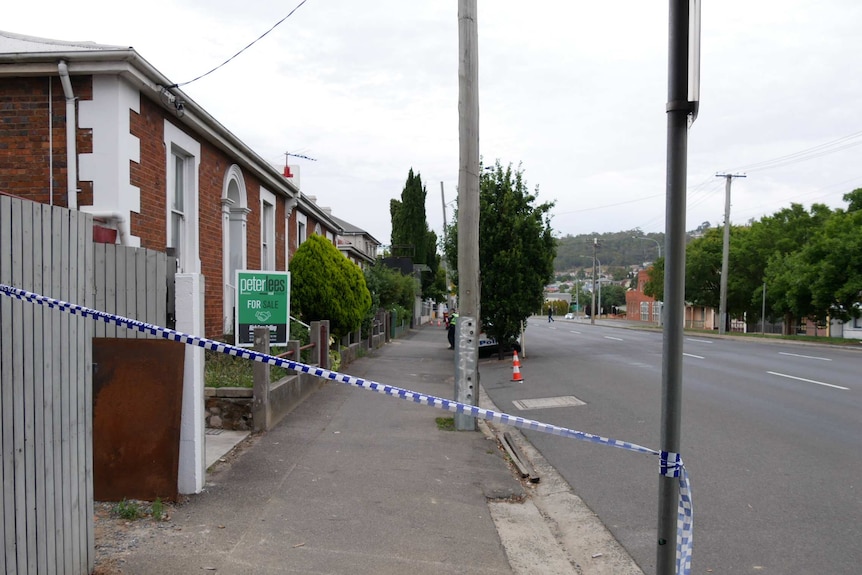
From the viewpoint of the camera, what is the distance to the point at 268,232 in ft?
55.1

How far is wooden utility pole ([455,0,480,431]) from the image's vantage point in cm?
975

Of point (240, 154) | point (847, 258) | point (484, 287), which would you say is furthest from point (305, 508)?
point (847, 258)

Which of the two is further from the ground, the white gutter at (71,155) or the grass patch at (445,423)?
the white gutter at (71,155)

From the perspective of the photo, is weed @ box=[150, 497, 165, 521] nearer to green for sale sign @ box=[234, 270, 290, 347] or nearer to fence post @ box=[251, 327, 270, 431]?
fence post @ box=[251, 327, 270, 431]

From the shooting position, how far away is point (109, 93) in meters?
8.81

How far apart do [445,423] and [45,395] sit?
695cm

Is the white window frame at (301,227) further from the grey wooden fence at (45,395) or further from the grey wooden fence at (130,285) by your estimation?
the grey wooden fence at (45,395)

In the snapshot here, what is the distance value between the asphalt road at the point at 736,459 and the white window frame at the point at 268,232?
5.95 metres

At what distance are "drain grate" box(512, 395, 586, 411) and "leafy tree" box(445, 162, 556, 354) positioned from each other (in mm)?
8165

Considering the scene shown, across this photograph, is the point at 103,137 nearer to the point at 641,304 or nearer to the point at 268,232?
the point at 268,232

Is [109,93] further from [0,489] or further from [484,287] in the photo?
[484,287]

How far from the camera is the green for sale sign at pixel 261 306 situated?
37.5ft

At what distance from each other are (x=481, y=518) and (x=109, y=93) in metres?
6.88

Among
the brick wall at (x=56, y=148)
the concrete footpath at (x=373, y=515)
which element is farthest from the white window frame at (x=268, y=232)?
the concrete footpath at (x=373, y=515)
